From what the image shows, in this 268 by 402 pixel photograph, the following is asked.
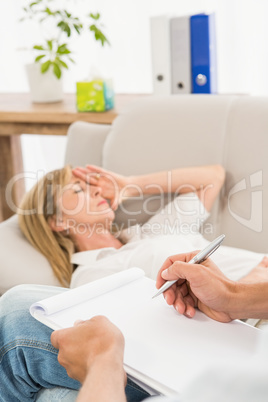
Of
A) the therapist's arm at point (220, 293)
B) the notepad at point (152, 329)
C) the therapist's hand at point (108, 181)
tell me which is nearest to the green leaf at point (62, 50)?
the therapist's hand at point (108, 181)

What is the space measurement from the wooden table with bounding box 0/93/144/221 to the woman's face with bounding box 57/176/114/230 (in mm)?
500

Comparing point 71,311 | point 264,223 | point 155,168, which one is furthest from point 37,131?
point 71,311

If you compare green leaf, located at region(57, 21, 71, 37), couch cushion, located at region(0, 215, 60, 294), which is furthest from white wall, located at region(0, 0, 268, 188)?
couch cushion, located at region(0, 215, 60, 294)

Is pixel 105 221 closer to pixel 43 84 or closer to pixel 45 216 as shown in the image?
pixel 45 216

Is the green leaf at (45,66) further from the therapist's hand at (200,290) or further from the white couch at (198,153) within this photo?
the therapist's hand at (200,290)

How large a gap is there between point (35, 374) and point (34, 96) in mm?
1605

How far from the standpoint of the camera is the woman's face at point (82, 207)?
1.70 metres

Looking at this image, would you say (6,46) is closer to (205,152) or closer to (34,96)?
(34,96)

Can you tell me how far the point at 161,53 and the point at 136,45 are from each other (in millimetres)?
830

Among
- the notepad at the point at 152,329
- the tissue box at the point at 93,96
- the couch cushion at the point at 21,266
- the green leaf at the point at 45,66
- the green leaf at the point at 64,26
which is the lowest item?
the couch cushion at the point at 21,266

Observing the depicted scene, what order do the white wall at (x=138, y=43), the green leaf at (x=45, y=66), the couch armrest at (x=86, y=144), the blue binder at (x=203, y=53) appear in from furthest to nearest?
the white wall at (x=138, y=43) → the green leaf at (x=45, y=66) → the blue binder at (x=203, y=53) → the couch armrest at (x=86, y=144)

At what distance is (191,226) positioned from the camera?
173 centimetres

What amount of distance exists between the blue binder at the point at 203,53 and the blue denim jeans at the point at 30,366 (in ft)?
4.58

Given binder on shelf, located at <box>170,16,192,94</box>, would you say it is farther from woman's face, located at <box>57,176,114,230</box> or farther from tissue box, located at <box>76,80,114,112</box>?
woman's face, located at <box>57,176,114,230</box>
